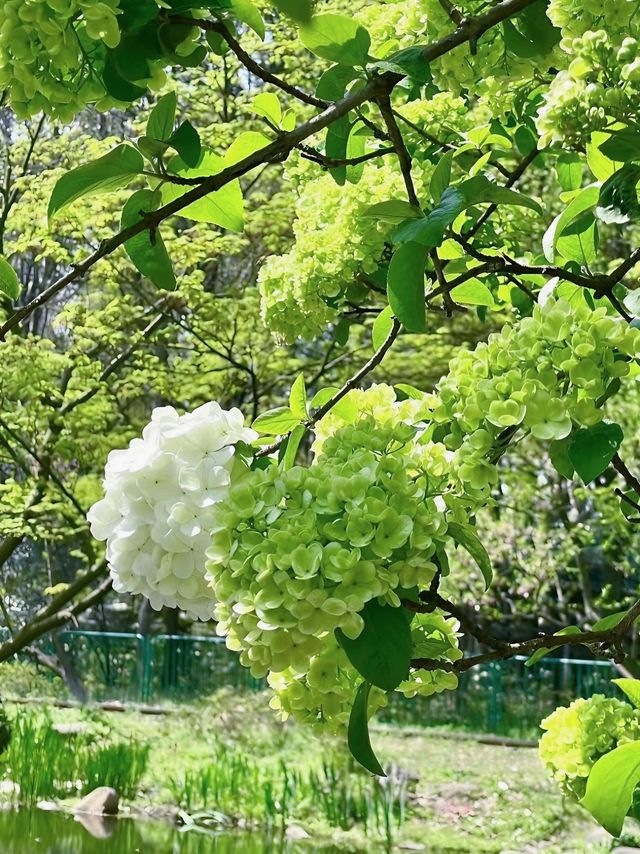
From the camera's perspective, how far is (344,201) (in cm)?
143

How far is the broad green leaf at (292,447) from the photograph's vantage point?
72 cm

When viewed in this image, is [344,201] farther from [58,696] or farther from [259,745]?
[58,696]

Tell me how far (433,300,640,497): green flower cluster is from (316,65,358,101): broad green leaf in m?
0.24

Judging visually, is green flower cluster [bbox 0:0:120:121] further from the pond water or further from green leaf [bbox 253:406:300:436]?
the pond water

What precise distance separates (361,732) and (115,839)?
518 centimetres

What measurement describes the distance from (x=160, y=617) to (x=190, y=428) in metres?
10.7

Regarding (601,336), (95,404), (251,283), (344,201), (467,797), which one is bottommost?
(467,797)

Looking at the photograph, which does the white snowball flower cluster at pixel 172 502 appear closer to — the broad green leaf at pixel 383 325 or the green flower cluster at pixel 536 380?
the green flower cluster at pixel 536 380

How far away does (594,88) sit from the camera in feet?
2.81

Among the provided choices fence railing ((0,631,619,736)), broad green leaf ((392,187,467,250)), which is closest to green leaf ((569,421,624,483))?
broad green leaf ((392,187,467,250))

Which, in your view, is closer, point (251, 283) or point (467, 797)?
point (467, 797)

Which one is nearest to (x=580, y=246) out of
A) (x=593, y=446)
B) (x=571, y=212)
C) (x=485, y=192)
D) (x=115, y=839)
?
(x=571, y=212)

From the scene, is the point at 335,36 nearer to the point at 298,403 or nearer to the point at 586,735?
the point at 298,403

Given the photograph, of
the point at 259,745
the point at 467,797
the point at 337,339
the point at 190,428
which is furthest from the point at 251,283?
the point at 190,428
